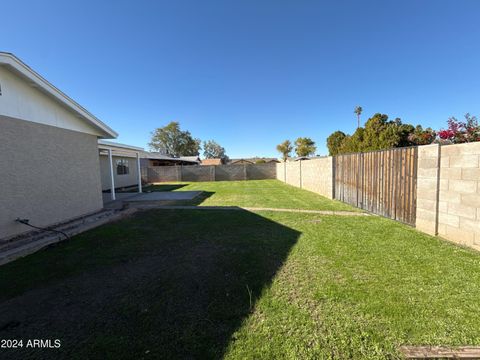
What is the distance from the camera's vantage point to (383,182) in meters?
6.23

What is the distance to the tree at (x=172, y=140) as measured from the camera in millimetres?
55219

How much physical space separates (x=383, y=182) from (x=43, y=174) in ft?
30.8

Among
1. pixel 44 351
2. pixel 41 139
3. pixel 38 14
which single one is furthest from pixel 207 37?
pixel 44 351

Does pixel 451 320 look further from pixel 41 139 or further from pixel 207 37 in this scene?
pixel 207 37

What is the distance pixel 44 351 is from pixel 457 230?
6429 millimetres

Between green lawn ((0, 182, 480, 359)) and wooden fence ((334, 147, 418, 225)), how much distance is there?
3.74 ft

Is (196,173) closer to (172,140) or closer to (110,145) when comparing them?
(110,145)

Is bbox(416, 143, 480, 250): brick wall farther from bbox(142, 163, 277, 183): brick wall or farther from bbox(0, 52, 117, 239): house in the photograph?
bbox(142, 163, 277, 183): brick wall

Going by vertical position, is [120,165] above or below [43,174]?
above

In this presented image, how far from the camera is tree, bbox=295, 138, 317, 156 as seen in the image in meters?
49.2

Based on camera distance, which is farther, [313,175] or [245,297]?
[313,175]

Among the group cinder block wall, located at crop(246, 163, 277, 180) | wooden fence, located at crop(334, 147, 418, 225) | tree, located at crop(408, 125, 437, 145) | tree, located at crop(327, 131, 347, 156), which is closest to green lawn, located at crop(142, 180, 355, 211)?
wooden fence, located at crop(334, 147, 418, 225)

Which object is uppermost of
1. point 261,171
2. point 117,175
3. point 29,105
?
point 29,105

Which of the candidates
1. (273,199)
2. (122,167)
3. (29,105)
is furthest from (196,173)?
(29,105)
